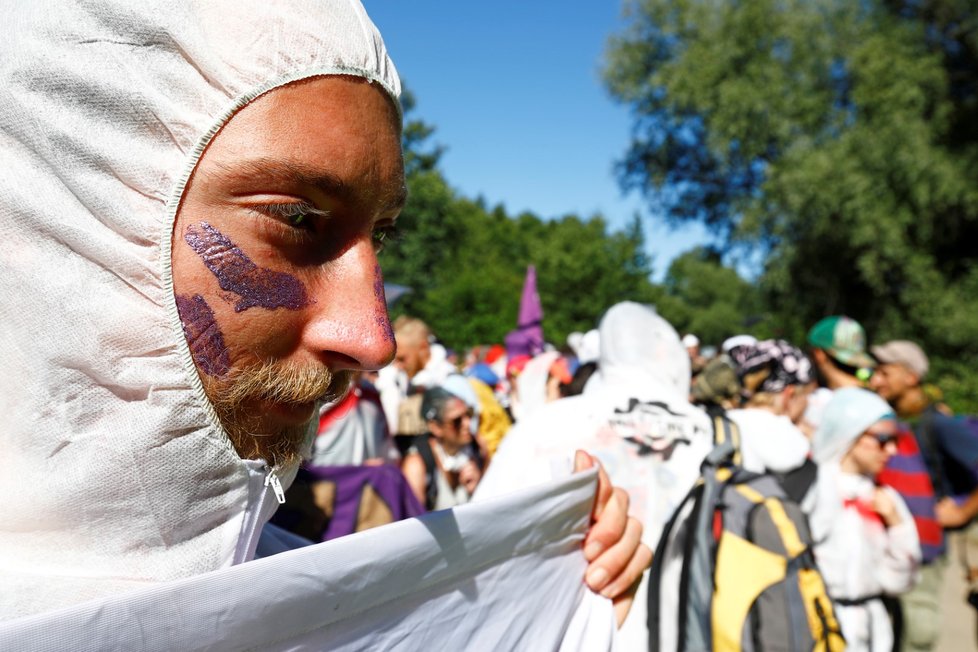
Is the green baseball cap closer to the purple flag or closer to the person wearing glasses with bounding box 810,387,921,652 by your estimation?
the person wearing glasses with bounding box 810,387,921,652

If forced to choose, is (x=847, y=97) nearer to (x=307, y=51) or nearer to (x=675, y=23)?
(x=675, y=23)

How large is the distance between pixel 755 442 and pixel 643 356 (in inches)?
27.6

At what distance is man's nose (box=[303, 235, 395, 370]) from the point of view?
39.3 inches

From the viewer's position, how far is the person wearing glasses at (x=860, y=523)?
373 cm

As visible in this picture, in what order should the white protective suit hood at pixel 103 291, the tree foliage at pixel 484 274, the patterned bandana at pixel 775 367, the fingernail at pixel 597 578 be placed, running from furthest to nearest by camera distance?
the tree foliage at pixel 484 274 → the patterned bandana at pixel 775 367 → the fingernail at pixel 597 578 → the white protective suit hood at pixel 103 291

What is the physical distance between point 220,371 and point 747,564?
79.3 inches

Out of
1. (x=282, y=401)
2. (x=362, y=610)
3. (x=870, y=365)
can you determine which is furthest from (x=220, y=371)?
(x=870, y=365)

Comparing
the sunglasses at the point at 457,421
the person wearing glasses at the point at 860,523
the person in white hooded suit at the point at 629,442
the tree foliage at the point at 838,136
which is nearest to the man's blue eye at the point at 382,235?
the person in white hooded suit at the point at 629,442

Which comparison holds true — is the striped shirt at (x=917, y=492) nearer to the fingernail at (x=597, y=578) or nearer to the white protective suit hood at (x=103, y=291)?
the fingernail at (x=597, y=578)

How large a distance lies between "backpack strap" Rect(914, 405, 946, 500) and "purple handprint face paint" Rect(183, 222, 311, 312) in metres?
5.65

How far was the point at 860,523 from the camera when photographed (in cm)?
393

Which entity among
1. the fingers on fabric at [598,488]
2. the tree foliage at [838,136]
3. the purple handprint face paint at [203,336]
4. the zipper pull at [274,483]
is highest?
the tree foliage at [838,136]

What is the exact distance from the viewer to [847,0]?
1781 centimetres

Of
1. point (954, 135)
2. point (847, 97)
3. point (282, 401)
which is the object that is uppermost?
point (847, 97)
